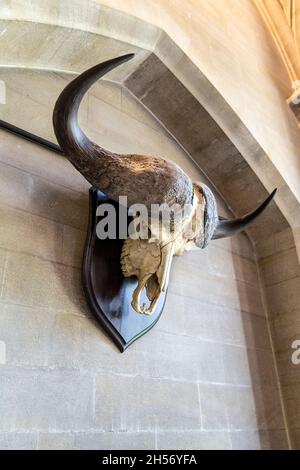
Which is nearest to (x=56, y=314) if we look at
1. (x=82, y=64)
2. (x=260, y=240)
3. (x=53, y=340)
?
(x=53, y=340)

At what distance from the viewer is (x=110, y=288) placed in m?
1.14

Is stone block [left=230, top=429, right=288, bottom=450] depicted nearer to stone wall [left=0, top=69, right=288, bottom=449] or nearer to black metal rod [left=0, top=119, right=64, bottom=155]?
stone wall [left=0, top=69, right=288, bottom=449]

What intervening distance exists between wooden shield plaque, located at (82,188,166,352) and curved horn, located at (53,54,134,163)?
297mm

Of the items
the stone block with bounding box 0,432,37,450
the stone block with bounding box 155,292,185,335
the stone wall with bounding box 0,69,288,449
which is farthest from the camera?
the stone block with bounding box 155,292,185,335

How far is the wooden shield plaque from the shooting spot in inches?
43.1

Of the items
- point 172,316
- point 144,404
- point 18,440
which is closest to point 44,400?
point 18,440

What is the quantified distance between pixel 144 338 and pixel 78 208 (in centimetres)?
51

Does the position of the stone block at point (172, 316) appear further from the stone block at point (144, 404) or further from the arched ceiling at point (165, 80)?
the arched ceiling at point (165, 80)

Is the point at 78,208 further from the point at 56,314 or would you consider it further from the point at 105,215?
→ the point at 56,314

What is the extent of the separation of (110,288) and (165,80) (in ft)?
3.40

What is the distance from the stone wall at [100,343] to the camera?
36.6 inches

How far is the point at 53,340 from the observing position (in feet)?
3.24
